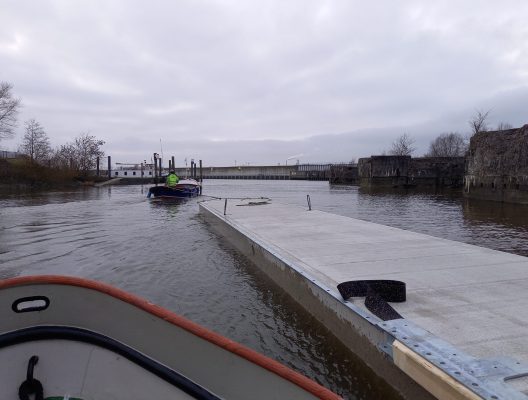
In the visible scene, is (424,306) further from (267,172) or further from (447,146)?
(267,172)

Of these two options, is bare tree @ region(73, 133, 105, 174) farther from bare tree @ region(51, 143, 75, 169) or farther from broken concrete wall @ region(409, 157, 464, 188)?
broken concrete wall @ region(409, 157, 464, 188)

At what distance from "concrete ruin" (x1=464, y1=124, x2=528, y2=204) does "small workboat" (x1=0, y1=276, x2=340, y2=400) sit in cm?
2699

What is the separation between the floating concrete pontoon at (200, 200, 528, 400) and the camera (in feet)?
9.30

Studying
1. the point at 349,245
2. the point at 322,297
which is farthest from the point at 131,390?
the point at 349,245

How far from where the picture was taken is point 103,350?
2125 millimetres

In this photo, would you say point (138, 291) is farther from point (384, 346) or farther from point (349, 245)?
point (384, 346)

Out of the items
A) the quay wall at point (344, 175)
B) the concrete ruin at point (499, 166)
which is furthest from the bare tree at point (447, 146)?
the concrete ruin at point (499, 166)

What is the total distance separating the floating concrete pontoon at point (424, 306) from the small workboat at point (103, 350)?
164cm

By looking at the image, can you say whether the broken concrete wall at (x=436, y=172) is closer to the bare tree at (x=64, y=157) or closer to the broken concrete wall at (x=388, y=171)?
the broken concrete wall at (x=388, y=171)

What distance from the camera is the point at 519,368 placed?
278 centimetres

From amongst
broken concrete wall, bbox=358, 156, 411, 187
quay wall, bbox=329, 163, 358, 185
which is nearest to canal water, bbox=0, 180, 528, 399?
broken concrete wall, bbox=358, 156, 411, 187

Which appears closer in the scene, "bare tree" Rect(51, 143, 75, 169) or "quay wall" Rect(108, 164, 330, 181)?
"bare tree" Rect(51, 143, 75, 169)

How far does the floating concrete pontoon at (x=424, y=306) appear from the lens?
2834 mm

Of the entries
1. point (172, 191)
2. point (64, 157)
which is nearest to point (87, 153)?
point (64, 157)
